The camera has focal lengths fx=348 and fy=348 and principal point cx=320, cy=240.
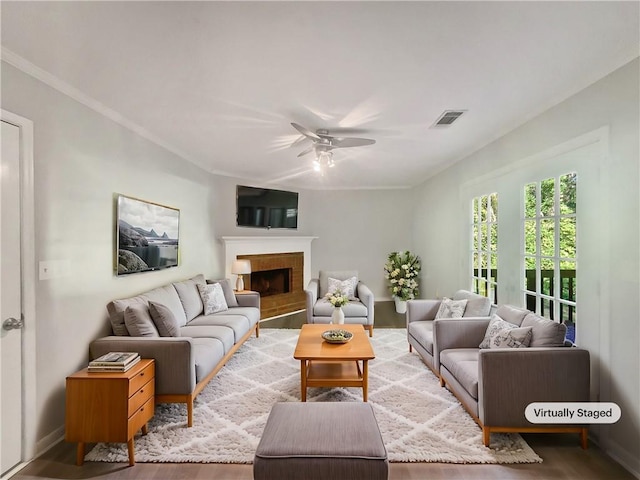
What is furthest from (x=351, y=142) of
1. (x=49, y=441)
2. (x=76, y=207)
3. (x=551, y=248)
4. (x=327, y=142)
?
(x=49, y=441)

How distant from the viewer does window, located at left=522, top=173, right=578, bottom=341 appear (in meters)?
2.76

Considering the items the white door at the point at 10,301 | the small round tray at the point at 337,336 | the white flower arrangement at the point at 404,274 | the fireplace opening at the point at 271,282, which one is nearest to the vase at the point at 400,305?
the white flower arrangement at the point at 404,274

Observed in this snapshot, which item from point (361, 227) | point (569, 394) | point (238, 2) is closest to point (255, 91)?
point (238, 2)

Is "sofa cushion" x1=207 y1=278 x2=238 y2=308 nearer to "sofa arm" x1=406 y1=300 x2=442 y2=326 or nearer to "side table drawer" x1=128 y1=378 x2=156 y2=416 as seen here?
"side table drawer" x1=128 y1=378 x2=156 y2=416

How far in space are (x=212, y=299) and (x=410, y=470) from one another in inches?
120

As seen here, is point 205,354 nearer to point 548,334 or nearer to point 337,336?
point 337,336

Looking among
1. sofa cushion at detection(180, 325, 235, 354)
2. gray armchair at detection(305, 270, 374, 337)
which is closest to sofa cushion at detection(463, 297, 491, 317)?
gray armchair at detection(305, 270, 374, 337)

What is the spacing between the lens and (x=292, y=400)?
3.04 metres

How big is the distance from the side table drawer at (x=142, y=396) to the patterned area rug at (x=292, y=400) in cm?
31

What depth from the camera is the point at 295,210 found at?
7012 mm

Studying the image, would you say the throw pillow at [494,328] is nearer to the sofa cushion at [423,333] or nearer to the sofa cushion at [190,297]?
the sofa cushion at [423,333]

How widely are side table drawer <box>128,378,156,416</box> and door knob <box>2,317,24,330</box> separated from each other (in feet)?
2.74

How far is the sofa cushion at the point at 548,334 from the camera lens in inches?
97.1

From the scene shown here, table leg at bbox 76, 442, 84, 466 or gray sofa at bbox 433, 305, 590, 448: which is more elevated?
gray sofa at bbox 433, 305, 590, 448
